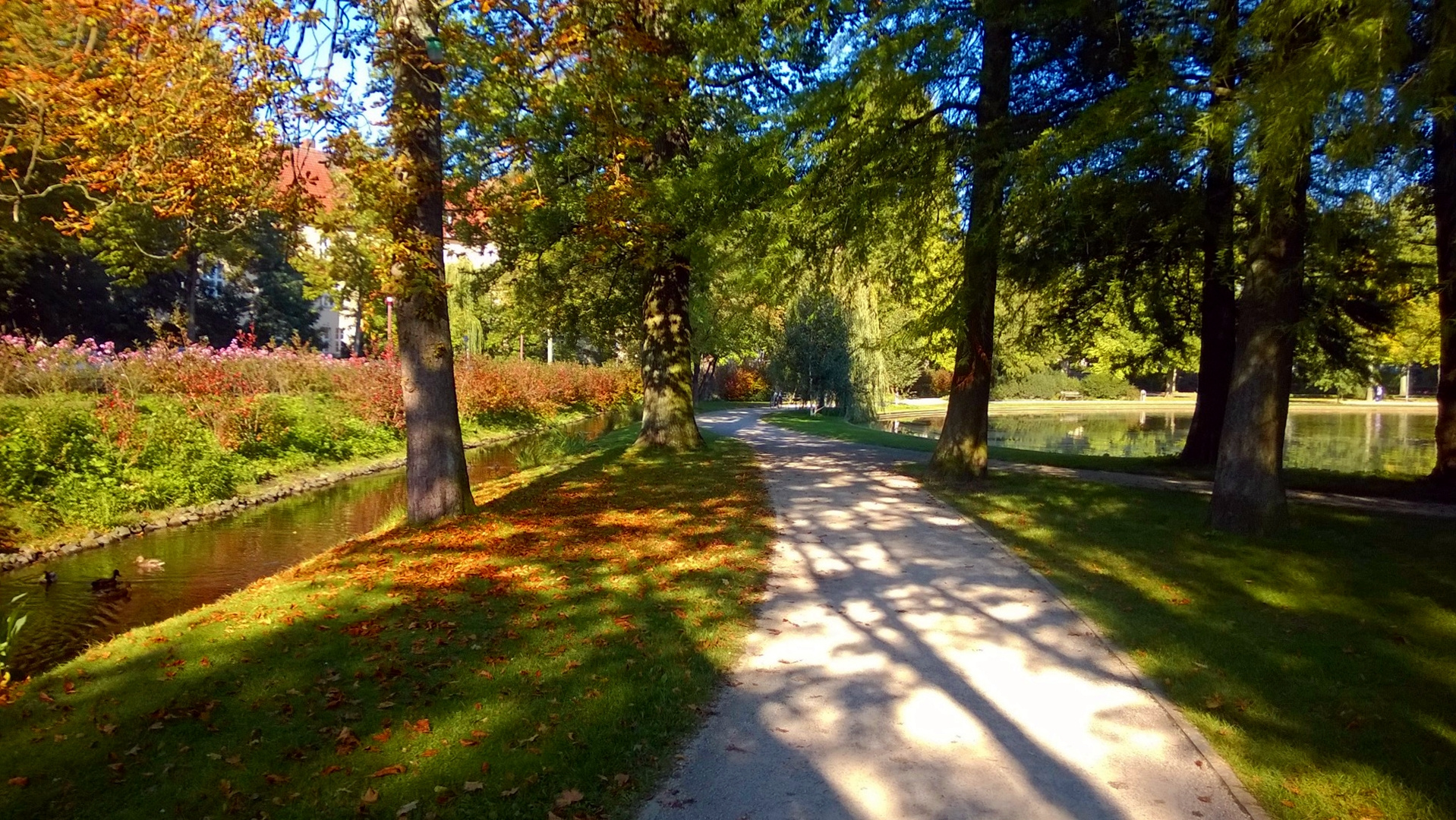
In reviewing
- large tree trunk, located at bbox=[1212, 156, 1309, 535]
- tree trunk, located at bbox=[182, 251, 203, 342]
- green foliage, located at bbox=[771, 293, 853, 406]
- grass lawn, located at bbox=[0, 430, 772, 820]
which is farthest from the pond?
tree trunk, located at bbox=[182, 251, 203, 342]

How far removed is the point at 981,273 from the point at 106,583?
10.5 meters

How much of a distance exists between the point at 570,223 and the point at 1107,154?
9285mm

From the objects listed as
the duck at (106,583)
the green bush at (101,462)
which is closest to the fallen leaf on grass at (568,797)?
the duck at (106,583)

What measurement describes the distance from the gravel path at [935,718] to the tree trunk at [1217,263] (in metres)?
4.62

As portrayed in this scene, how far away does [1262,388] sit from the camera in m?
8.88

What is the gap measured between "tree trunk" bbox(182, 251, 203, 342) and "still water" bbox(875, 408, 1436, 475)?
96.5ft

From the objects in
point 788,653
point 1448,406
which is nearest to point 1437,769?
point 788,653

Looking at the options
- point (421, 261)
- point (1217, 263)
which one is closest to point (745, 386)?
point (1217, 263)

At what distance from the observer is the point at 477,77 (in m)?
10.1

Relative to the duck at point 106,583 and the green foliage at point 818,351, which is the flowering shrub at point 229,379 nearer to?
the duck at point 106,583

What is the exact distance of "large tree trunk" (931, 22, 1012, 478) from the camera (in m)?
10.8

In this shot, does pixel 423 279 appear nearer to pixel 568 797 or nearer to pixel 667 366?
pixel 568 797

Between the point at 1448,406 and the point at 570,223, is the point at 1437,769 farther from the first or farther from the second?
the point at 570,223

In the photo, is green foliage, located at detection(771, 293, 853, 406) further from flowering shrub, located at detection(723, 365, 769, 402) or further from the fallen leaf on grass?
the fallen leaf on grass
